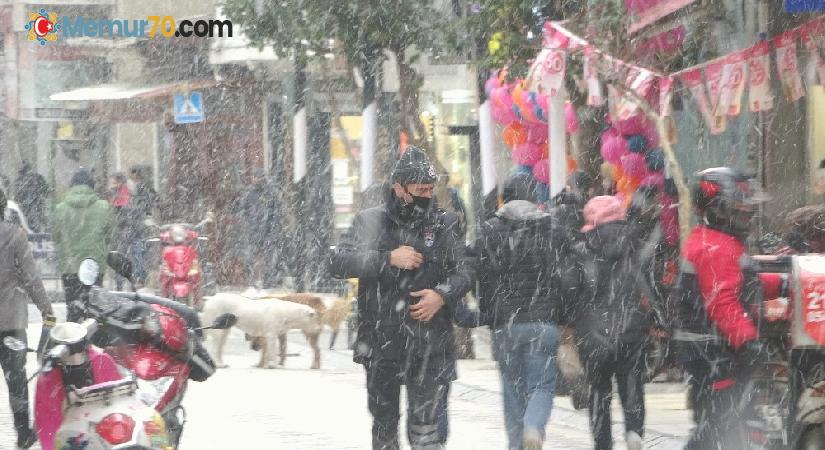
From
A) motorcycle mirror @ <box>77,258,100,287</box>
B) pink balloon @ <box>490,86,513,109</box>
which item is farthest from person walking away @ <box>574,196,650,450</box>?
pink balloon @ <box>490,86,513,109</box>

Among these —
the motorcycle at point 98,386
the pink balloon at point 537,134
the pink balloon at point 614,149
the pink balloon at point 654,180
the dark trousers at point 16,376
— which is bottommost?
the dark trousers at point 16,376

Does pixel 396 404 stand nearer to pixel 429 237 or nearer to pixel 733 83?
pixel 429 237

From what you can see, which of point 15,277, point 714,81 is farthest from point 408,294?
point 714,81

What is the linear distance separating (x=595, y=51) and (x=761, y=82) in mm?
1412

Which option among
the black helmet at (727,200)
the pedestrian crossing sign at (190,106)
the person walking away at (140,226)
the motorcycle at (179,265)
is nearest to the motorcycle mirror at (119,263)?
the black helmet at (727,200)

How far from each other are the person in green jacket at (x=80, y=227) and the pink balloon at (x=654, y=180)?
5272 millimetres

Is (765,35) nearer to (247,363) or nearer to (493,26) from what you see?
(493,26)

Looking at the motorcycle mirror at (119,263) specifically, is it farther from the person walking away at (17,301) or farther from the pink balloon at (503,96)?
the pink balloon at (503,96)

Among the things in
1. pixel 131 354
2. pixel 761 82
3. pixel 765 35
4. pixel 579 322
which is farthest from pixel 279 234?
pixel 131 354

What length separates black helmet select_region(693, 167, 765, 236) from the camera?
722 centimetres

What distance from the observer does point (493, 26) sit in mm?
15859

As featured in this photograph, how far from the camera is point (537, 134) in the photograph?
54.3 feet

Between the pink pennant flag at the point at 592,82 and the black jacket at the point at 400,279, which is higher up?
the pink pennant flag at the point at 592,82

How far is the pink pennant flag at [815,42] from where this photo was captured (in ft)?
40.1
